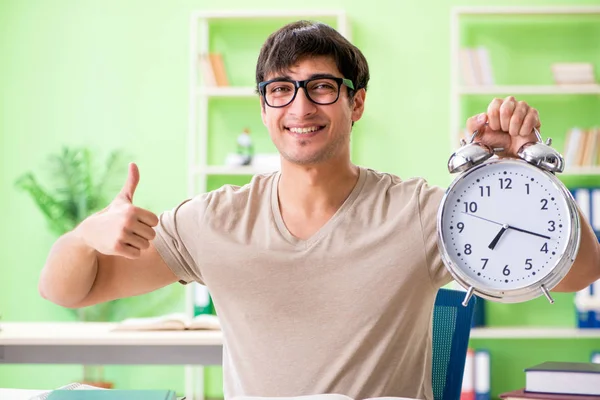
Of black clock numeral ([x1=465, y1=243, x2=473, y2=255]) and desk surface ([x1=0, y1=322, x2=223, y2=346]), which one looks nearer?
black clock numeral ([x1=465, y1=243, x2=473, y2=255])

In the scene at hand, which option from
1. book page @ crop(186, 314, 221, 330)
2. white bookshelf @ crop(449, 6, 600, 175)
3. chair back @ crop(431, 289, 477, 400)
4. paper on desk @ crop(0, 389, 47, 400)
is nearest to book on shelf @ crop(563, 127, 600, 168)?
white bookshelf @ crop(449, 6, 600, 175)

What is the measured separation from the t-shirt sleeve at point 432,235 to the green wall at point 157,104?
3.54m

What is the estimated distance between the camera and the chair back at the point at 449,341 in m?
1.93

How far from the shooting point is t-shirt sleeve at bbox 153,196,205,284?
1820 millimetres

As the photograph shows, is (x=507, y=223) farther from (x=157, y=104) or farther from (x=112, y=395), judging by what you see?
(x=157, y=104)

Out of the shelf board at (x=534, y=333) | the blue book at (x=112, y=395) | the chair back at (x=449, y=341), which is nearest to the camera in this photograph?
the blue book at (x=112, y=395)

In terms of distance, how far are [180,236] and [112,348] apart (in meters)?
1.36

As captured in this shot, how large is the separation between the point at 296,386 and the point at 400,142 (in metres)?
3.74

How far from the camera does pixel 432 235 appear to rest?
1.73m

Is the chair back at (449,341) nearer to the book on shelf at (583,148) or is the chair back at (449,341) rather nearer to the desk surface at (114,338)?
the desk surface at (114,338)

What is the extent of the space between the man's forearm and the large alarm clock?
2.30 feet

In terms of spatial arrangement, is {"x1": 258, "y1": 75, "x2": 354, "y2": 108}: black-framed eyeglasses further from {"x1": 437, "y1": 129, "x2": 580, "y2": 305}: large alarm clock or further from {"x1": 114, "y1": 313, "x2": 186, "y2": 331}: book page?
{"x1": 114, "y1": 313, "x2": 186, "y2": 331}: book page

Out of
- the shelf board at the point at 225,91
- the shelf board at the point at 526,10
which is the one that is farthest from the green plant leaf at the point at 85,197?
the shelf board at the point at 526,10

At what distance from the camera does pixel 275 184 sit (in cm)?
190
